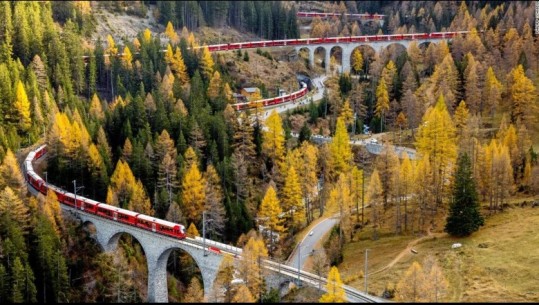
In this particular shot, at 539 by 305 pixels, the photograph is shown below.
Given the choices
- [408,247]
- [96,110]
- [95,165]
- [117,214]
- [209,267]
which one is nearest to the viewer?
[209,267]

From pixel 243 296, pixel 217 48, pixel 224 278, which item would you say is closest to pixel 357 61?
pixel 217 48

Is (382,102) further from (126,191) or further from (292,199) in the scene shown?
(126,191)

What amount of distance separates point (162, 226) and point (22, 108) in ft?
148

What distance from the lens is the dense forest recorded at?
77.1 m

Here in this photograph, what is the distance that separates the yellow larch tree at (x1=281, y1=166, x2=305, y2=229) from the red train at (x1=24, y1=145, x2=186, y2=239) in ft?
60.2

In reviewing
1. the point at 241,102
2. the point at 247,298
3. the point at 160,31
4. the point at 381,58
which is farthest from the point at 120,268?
the point at 160,31

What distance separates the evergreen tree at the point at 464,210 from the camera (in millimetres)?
75812

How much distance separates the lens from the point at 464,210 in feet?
249

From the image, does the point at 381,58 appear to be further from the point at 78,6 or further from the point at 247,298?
the point at 247,298

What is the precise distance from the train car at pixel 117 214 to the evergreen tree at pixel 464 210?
121ft

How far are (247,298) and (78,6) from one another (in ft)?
412

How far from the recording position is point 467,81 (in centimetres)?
11994

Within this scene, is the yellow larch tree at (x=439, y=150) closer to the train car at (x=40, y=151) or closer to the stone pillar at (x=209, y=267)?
the stone pillar at (x=209, y=267)

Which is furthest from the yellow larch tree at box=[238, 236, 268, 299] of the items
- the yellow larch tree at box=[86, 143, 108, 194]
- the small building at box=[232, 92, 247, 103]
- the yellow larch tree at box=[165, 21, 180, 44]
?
the yellow larch tree at box=[165, 21, 180, 44]
